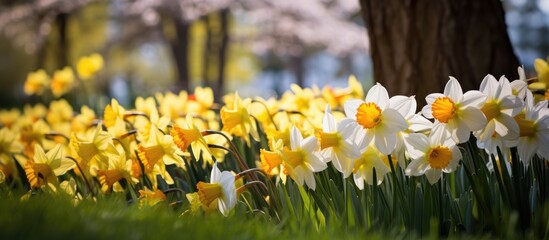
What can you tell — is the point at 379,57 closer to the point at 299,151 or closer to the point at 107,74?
the point at 299,151

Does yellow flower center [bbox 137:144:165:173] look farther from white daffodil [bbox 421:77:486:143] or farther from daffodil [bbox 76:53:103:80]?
daffodil [bbox 76:53:103:80]

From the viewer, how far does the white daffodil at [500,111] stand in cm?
217

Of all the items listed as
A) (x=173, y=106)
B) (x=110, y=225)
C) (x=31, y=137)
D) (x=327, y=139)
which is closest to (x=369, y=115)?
(x=327, y=139)

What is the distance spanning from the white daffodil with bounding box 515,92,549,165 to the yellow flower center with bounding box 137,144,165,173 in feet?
4.04

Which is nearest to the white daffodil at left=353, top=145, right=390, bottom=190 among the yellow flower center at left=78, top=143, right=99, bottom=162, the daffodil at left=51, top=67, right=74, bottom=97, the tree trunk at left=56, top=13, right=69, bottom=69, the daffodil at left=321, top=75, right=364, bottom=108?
the yellow flower center at left=78, top=143, right=99, bottom=162

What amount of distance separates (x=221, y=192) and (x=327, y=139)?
374 millimetres

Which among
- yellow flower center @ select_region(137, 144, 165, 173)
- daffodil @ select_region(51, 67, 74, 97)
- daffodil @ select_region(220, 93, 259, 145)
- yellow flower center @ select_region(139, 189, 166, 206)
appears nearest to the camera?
yellow flower center @ select_region(139, 189, 166, 206)

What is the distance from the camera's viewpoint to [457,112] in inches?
85.0

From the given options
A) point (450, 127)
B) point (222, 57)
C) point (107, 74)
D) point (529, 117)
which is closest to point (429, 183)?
point (450, 127)

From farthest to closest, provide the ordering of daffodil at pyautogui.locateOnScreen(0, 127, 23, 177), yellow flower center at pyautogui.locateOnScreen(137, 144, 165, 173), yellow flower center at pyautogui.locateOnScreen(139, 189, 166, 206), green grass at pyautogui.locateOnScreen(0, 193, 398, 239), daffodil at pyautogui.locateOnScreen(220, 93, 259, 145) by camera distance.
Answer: daffodil at pyautogui.locateOnScreen(0, 127, 23, 177), daffodil at pyautogui.locateOnScreen(220, 93, 259, 145), yellow flower center at pyautogui.locateOnScreen(137, 144, 165, 173), yellow flower center at pyautogui.locateOnScreen(139, 189, 166, 206), green grass at pyautogui.locateOnScreen(0, 193, 398, 239)

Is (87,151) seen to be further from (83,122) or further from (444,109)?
(83,122)

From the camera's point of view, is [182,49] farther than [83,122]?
Yes

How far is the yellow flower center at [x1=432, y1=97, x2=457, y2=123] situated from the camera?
2121 millimetres

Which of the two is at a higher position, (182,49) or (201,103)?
(201,103)
